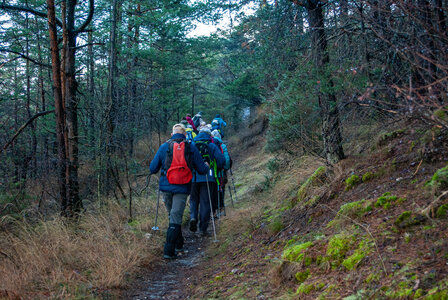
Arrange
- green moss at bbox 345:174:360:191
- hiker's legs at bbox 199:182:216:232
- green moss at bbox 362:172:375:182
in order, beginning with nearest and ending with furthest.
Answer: green moss at bbox 362:172:375:182, green moss at bbox 345:174:360:191, hiker's legs at bbox 199:182:216:232

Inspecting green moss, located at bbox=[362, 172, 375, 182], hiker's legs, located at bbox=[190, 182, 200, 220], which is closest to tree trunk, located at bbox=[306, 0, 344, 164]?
green moss, located at bbox=[362, 172, 375, 182]

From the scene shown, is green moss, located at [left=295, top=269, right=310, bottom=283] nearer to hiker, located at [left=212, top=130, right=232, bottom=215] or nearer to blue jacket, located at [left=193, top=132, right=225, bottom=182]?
blue jacket, located at [left=193, top=132, right=225, bottom=182]

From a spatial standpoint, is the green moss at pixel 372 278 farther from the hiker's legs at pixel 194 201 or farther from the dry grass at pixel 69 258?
the hiker's legs at pixel 194 201

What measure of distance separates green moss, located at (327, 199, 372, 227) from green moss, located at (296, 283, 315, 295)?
110 centimetres

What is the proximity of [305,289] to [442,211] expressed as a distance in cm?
138

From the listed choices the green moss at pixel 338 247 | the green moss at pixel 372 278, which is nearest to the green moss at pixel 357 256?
the green moss at pixel 338 247

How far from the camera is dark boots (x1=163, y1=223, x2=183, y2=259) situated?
6387 mm

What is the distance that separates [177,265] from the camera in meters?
6.26

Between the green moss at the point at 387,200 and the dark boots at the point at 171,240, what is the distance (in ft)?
11.8

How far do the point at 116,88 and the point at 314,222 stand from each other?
26.7ft

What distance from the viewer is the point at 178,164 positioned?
6285mm

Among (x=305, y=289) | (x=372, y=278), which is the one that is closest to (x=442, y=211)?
(x=372, y=278)

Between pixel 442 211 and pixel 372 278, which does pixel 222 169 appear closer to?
pixel 442 211

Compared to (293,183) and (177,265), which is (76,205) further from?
(293,183)
